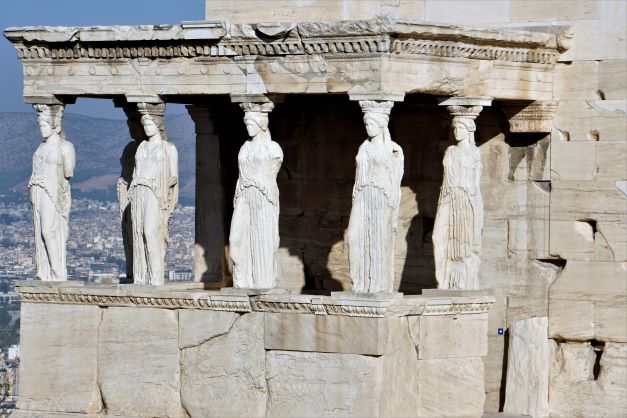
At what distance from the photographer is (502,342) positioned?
84.6 ft

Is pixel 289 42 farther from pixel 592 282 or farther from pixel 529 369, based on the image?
pixel 529 369

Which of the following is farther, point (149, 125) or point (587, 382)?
point (587, 382)

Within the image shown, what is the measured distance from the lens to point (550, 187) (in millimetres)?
25406

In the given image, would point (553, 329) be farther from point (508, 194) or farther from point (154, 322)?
point (154, 322)

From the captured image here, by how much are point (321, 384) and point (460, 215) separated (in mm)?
2219

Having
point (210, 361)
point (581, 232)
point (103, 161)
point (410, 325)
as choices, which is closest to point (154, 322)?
point (210, 361)

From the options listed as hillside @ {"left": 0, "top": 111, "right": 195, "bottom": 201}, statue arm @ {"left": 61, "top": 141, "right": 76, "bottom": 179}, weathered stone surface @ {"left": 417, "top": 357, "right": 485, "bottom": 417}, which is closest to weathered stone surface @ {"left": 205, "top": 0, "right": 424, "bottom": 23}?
statue arm @ {"left": 61, "top": 141, "right": 76, "bottom": 179}

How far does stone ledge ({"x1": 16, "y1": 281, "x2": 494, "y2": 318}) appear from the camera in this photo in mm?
23469

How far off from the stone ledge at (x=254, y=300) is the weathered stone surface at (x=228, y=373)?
0.22m

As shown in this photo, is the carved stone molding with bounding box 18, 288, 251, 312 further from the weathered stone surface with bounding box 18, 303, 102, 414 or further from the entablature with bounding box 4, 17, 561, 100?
the entablature with bounding box 4, 17, 561, 100

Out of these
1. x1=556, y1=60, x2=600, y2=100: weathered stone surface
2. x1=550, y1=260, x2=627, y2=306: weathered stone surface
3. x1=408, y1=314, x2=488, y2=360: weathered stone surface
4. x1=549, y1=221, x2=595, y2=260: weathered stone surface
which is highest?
x1=556, y1=60, x2=600, y2=100: weathered stone surface

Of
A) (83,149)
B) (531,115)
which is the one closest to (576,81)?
(531,115)

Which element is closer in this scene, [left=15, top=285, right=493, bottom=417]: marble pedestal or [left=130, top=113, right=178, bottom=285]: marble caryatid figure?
[left=15, top=285, right=493, bottom=417]: marble pedestal

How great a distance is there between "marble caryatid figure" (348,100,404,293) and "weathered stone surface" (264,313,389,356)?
13.7 inches
